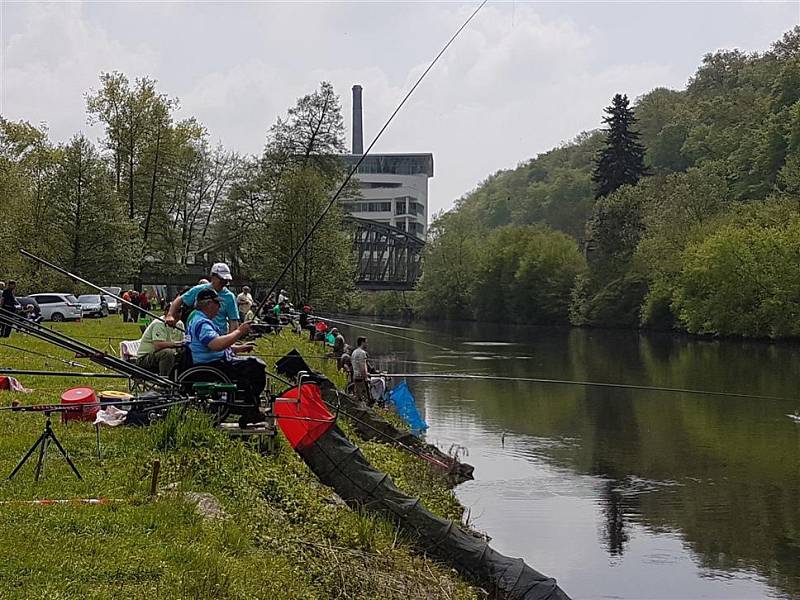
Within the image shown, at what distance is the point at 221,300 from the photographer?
1066 centimetres

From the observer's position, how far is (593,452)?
70.4ft

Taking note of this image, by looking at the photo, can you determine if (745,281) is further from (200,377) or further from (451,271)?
(200,377)

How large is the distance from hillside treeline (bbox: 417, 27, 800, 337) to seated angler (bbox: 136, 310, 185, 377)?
47019mm

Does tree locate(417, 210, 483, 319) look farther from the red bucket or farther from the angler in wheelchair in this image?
the angler in wheelchair

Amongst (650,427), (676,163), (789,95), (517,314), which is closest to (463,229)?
(517,314)

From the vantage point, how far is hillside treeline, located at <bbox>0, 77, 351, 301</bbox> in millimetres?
44625

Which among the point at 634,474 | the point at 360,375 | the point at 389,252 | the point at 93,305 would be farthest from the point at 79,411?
the point at 389,252

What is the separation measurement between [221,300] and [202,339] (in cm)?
113

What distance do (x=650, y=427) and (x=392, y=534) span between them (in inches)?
652

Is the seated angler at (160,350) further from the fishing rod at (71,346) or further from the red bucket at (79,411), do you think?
the fishing rod at (71,346)

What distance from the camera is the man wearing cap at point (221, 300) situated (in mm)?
10508

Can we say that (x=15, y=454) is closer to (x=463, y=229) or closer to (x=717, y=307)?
(x=717, y=307)

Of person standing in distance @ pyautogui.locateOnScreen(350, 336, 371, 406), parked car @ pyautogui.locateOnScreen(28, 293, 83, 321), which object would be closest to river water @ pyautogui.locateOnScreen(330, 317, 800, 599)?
person standing in distance @ pyautogui.locateOnScreen(350, 336, 371, 406)

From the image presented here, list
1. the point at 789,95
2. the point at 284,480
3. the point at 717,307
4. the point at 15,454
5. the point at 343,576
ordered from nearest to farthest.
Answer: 1. the point at 343,576
2. the point at 15,454
3. the point at 284,480
4. the point at 717,307
5. the point at 789,95
